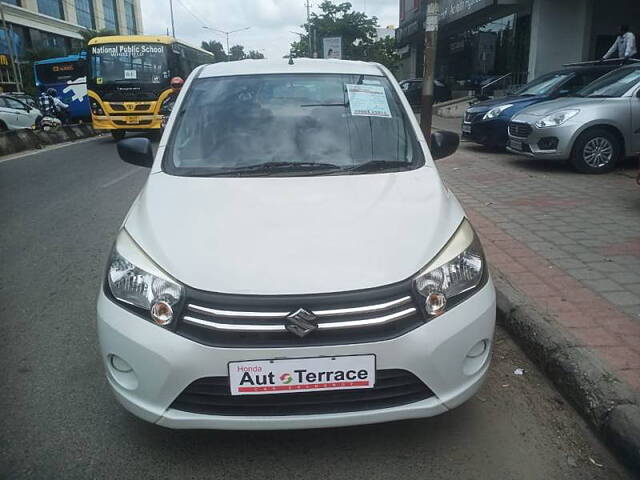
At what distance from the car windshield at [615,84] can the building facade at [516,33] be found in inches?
360

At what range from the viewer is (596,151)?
8.51m

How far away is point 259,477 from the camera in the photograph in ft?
7.69

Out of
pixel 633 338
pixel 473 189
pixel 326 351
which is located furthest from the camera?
pixel 473 189

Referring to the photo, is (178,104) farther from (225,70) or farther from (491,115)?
(491,115)

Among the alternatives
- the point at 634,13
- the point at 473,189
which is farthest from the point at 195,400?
the point at 634,13

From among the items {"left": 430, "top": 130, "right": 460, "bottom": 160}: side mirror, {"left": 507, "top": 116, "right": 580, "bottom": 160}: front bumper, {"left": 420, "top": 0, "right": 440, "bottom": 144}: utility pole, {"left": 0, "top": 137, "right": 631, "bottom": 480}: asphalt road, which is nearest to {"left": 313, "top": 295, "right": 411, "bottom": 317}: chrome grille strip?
{"left": 0, "top": 137, "right": 631, "bottom": 480}: asphalt road

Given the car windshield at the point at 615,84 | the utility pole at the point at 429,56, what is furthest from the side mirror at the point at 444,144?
the car windshield at the point at 615,84

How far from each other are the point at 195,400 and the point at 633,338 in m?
2.49

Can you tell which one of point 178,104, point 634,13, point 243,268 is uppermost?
point 634,13

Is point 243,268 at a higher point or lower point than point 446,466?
higher

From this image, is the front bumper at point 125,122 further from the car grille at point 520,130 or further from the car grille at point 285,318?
the car grille at point 285,318

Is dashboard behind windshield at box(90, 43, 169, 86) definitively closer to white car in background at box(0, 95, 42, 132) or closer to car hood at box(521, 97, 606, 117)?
white car in background at box(0, 95, 42, 132)

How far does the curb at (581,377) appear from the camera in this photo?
2457mm

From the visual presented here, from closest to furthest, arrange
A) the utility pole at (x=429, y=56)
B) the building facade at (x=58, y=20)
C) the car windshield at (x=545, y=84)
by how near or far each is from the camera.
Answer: the utility pole at (x=429, y=56), the car windshield at (x=545, y=84), the building facade at (x=58, y=20)
